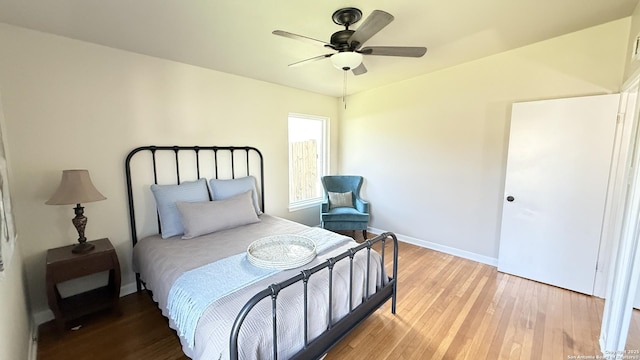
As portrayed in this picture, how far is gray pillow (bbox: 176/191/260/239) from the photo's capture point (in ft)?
7.73

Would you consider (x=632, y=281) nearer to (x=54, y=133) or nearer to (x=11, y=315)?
(x=11, y=315)

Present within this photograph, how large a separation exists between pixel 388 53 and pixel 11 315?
9.52 ft

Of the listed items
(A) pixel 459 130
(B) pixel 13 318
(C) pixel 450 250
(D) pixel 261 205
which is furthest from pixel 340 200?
(B) pixel 13 318

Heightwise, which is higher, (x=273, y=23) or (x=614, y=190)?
(x=273, y=23)

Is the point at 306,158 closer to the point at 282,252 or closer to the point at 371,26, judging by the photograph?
the point at 282,252

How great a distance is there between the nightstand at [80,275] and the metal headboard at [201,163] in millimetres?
444

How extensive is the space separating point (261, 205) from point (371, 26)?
2.65 metres

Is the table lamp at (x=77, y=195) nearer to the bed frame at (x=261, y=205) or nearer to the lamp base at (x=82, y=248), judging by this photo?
the lamp base at (x=82, y=248)

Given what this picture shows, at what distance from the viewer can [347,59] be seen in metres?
1.93

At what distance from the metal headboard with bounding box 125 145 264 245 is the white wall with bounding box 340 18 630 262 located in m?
1.86

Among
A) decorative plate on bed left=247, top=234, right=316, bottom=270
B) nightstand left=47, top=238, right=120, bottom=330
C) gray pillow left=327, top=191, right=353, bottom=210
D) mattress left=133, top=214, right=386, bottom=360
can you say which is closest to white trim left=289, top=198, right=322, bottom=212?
gray pillow left=327, top=191, right=353, bottom=210

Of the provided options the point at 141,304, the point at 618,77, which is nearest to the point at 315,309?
the point at 141,304

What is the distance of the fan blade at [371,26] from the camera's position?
1507mm

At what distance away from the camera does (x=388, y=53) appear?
200 centimetres
